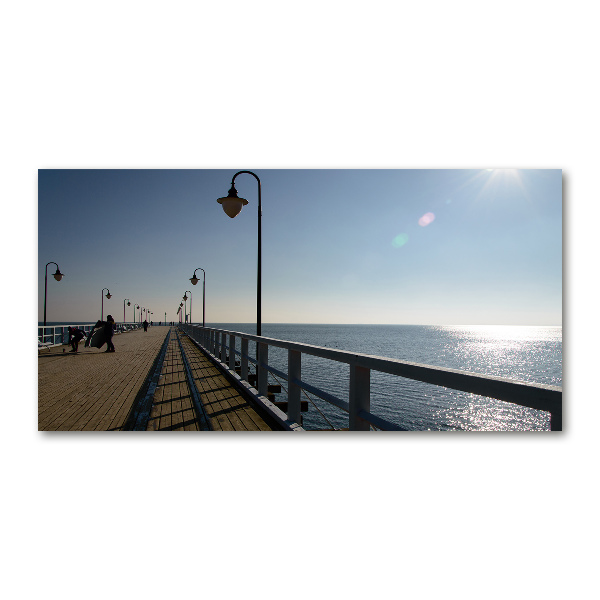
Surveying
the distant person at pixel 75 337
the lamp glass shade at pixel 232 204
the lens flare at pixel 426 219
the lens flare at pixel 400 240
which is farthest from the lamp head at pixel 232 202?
the distant person at pixel 75 337

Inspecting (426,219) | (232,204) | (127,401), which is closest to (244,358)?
(127,401)

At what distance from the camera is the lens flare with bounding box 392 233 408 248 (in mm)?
7771

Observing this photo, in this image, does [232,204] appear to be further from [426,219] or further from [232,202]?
[426,219]

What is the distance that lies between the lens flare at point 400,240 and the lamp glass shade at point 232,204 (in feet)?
10.9

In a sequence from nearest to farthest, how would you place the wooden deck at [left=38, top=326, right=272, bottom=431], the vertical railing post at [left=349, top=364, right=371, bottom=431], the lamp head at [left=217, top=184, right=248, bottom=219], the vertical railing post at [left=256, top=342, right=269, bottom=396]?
the vertical railing post at [left=349, top=364, right=371, bottom=431]
the wooden deck at [left=38, top=326, right=272, bottom=431]
the vertical railing post at [left=256, top=342, right=269, bottom=396]
the lamp head at [left=217, top=184, right=248, bottom=219]

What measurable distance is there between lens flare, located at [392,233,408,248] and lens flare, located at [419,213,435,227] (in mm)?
692

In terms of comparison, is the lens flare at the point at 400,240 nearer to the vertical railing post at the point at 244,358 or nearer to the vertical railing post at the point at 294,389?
the vertical railing post at the point at 244,358

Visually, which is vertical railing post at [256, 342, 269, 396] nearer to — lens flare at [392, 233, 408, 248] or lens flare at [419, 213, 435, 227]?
lens flare at [419, 213, 435, 227]

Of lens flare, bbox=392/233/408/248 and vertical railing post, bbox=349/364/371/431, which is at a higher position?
lens flare, bbox=392/233/408/248

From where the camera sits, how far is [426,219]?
6.84 meters

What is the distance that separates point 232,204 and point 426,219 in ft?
10.7

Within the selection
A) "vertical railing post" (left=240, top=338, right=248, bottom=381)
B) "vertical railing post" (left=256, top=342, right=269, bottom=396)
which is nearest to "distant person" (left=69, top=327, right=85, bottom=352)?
"vertical railing post" (left=240, top=338, right=248, bottom=381)
